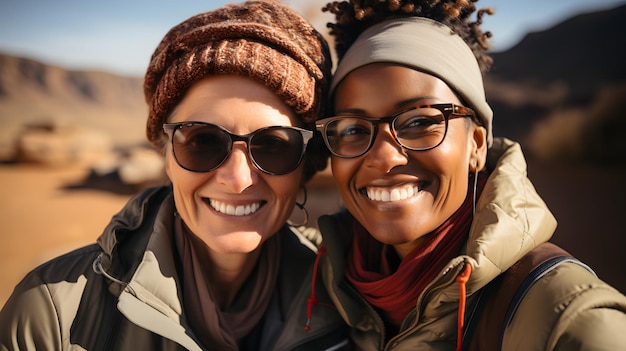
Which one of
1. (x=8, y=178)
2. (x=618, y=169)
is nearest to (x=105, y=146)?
(x=8, y=178)

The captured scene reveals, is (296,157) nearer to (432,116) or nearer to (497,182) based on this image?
(432,116)

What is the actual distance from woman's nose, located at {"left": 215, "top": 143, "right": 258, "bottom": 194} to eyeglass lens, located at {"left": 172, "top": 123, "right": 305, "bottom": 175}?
2 centimetres

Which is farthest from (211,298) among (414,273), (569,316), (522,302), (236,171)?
(569,316)

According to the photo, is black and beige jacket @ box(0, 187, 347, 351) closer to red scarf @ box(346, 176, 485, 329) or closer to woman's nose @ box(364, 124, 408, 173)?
red scarf @ box(346, 176, 485, 329)

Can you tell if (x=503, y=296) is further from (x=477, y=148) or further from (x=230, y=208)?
(x=230, y=208)

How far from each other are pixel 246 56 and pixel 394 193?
34.1 inches

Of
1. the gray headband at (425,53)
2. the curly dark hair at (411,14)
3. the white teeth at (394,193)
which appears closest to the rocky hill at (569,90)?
the curly dark hair at (411,14)

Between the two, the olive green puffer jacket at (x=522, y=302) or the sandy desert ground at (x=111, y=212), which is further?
the sandy desert ground at (x=111, y=212)

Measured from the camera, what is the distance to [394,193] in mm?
1854

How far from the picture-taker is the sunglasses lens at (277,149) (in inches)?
74.7

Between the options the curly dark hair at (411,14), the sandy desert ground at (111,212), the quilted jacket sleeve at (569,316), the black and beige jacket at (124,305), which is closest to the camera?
the quilted jacket sleeve at (569,316)

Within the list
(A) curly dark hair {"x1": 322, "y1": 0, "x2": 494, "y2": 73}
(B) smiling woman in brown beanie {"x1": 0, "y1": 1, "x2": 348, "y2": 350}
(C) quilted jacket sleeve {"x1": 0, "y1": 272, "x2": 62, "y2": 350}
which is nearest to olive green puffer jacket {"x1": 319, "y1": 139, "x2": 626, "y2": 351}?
(B) smiling woman in brown beanie {"x1": 0, "y1": 1, "x2": 348, "y2": 350}

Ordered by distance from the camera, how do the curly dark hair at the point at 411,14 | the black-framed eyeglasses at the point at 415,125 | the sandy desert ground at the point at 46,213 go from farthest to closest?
1. the sandy desert ground at the point at 46,213
2. the curly dark hair at the point at 411,14
3. the black-framed eyeglasses at the point at 415,125

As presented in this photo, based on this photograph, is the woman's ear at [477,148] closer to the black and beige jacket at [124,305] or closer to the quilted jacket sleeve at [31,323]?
the black and beige jacket at [124,305]
